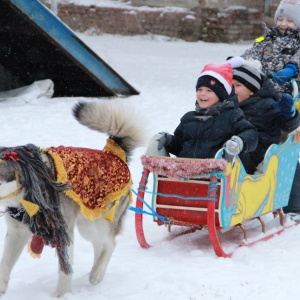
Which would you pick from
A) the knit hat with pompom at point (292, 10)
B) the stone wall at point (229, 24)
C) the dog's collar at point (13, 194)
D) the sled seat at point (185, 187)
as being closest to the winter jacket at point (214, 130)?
the sled seat at point (185, 187)

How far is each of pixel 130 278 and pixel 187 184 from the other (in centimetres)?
84

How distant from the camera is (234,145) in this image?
4629 mm

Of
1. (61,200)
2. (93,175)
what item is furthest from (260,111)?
(61,200)

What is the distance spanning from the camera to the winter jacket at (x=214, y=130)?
4887mm

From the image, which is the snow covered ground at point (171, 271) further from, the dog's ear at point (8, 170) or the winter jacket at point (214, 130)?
the dog's ear at point (8, 170)

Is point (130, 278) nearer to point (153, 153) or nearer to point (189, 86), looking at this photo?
point (153, 153)

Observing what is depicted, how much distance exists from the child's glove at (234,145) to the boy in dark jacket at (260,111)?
0.55 meters

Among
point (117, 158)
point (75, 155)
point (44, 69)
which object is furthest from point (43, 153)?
point (44, 69)

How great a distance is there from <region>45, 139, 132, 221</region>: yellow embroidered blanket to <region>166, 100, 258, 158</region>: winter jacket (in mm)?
825

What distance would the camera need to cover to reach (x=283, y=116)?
530 cm

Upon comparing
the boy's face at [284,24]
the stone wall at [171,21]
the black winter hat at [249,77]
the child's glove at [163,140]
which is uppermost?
the boy's face at [284,24]

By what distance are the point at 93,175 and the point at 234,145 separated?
1.07m

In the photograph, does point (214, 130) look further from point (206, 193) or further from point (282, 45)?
point (282, 45)

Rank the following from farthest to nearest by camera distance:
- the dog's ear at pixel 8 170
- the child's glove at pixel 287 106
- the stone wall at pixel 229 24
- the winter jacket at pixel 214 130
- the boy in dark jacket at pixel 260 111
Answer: the stone wall at pixel 229 24 → the boy in dark jacket at pixel 260 111 → the child's glove at pixel 287 106 → the winter jacket at pixel 214 130 → the dog's ear at pixel 8 170
